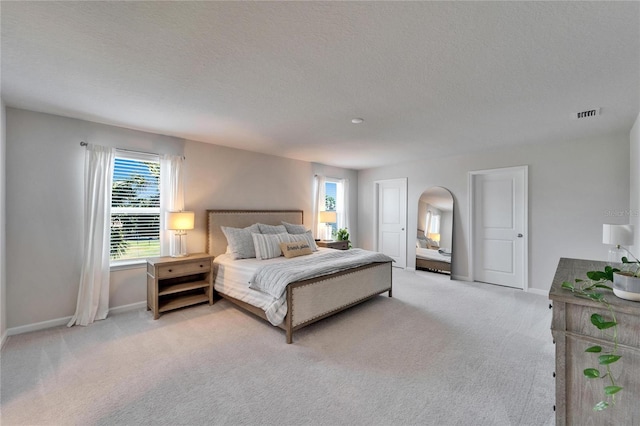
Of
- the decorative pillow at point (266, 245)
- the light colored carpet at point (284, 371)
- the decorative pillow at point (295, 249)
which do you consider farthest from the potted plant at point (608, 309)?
the decorative pillow at point (266, 245)

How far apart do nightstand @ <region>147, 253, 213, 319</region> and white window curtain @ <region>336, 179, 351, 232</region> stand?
3563 millimetres

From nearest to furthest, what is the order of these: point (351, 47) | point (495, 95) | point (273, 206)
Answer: point (351, 47)
point (495, 95)
point (273, 206)

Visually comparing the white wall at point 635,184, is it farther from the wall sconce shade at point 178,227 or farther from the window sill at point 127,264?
the window sill at point 127,264

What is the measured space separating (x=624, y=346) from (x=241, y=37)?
2506mm

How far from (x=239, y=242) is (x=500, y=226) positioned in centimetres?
447

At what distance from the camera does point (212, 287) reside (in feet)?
12.5

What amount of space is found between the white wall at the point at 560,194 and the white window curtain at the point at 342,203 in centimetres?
242

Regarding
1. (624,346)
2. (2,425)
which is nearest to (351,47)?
(624,346)

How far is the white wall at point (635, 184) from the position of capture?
9.87 feet

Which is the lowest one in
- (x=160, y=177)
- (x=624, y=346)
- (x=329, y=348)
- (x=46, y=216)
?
(x=329, y=348)

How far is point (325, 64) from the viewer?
6.59 ft

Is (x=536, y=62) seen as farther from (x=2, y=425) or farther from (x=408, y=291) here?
(x=2, y=425)

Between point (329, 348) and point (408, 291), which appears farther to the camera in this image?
point (408, 291)

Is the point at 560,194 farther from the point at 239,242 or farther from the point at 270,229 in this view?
the point at 239,242
